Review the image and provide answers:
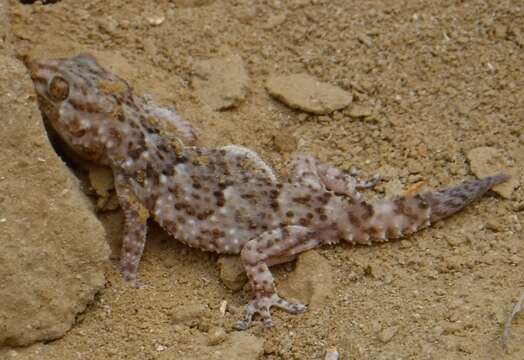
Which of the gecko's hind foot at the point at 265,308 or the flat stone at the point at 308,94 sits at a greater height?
the flat stone at the point at 308,94

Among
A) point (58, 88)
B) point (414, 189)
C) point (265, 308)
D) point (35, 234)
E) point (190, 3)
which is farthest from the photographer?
point (190, 3)

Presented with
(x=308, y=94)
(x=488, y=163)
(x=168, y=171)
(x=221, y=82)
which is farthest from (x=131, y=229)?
(x=488, y=163)

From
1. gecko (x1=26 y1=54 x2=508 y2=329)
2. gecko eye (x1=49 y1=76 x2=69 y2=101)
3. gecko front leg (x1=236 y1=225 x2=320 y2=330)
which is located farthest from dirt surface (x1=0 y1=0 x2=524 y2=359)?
gecko eye (x1=49 y1=76 x2=69 y2=101)

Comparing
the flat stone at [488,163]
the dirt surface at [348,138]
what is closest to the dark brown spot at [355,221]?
the dirt surface at [348,138]

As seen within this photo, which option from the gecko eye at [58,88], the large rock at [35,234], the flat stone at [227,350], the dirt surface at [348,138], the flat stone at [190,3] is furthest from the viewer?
the flat stone at [190,3]

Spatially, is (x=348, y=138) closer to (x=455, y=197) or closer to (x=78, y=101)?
(x=455, y=197)

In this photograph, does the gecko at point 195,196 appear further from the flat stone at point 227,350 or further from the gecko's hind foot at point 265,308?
the flat stone at point 227,350

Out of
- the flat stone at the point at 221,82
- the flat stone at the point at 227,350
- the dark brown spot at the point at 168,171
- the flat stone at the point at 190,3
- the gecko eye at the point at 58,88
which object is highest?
the gecko eye at the point at 58,88
